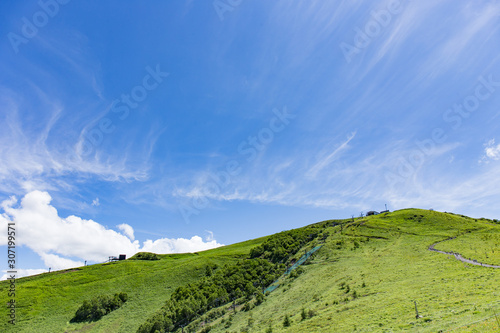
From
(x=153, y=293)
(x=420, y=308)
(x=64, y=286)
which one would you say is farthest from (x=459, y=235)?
(x=64, y=286)

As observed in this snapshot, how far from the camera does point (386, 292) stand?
33.9 metres

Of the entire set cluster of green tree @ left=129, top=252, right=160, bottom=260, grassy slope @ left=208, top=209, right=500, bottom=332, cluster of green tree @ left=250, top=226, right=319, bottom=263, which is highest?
cluster of green tree @ left=129, top=252, right=160, bottom=260

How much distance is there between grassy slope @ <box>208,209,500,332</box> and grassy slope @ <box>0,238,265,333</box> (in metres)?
36.1

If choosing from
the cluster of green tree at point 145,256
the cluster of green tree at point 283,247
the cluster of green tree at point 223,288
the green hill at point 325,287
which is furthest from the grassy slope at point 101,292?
the cluster of green tree at point 145,256

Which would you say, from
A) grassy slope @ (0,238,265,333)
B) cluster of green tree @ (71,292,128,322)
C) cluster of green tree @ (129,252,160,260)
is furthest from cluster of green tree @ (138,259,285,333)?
cluster of green tree @ (129,252,160,260)

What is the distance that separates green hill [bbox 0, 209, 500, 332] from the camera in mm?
25641

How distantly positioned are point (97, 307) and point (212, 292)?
30769 mm

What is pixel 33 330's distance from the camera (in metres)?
62.1

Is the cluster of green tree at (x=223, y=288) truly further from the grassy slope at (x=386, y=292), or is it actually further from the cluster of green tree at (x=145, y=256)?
A: the cluster of green tree at (x=145, y=256)

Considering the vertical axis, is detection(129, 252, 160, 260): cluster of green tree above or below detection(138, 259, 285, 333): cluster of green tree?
above

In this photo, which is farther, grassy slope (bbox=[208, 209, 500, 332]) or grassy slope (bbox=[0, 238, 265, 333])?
grassy slope (bbox=[0, 238, 265, 333])

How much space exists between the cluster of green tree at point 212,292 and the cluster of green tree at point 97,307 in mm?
15934

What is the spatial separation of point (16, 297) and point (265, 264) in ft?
246

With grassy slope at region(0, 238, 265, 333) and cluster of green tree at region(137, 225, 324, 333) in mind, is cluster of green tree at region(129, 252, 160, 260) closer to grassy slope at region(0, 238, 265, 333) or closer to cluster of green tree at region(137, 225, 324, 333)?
grassy slope at region(0, 238, 265, 333)
